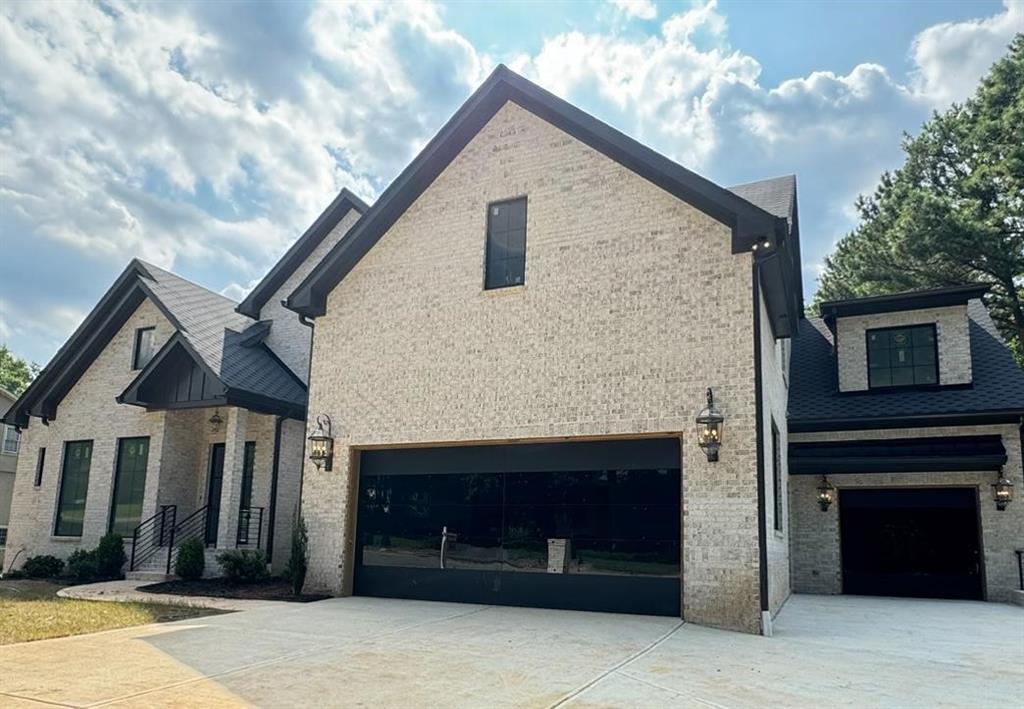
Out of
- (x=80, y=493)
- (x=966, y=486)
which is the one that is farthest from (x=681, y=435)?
(x=80, y=493)

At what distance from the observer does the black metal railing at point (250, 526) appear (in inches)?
618

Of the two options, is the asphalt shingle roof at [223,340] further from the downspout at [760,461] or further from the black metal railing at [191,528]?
the downspout at [760,461]

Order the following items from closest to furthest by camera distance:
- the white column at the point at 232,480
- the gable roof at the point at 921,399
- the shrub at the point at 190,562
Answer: the shrub at the point at 190,562
the gable roof at the point at 921,399
the white column at the point at 232,480

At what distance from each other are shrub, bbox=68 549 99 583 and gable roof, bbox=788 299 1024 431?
48.4 ft

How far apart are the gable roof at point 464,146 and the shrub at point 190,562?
16.7 feet

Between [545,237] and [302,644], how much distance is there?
6.82m

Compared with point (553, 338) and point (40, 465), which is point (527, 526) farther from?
point (40, 465)

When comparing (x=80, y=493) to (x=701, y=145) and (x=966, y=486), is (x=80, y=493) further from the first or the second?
(x=966, y=486)

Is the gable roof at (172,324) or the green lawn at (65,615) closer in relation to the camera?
the green lawn at (65,615)

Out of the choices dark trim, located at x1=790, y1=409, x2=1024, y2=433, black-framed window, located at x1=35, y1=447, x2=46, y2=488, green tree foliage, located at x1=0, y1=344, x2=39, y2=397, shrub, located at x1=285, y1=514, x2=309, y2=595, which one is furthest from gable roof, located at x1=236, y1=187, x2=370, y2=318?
green tree foliage, located at x1=0, y1=344, x2=39, y2=397

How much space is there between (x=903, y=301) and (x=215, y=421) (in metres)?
15.7

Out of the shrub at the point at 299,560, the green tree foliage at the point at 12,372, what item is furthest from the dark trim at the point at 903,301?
the green tree foliage at the point at 12,372

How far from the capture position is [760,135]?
64.4 feet

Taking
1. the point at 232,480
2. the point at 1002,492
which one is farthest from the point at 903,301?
the point at 232,480
